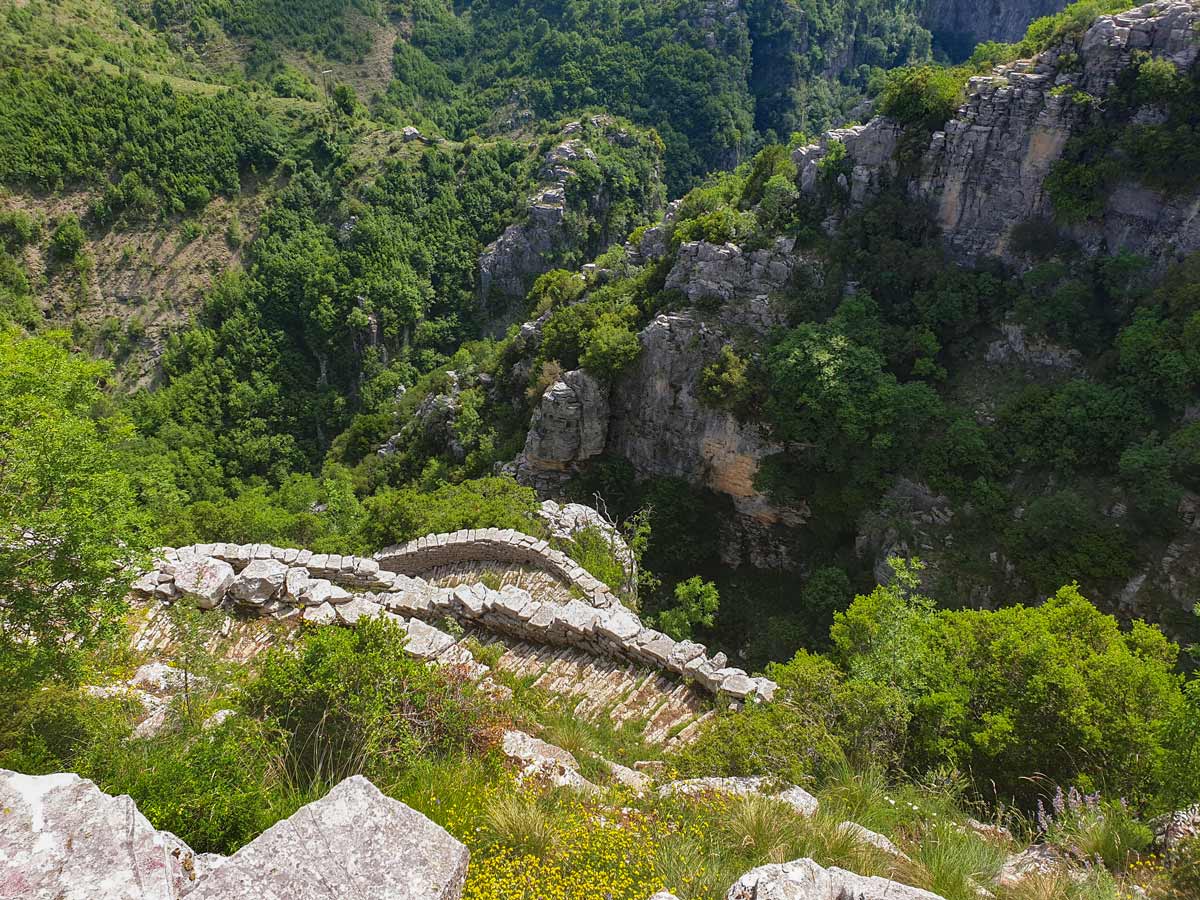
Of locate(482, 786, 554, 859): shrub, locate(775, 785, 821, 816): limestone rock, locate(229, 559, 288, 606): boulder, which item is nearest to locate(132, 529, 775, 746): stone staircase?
locate(229, 559, 288, 606): boulder

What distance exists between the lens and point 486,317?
63.2 metres

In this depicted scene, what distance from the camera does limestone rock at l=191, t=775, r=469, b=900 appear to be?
4.60 metres

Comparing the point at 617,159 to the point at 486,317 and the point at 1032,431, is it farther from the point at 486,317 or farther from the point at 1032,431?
the point at 1032,431

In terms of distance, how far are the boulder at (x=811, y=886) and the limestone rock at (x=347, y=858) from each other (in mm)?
2426

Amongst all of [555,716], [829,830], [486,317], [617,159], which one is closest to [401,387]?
[486,317]

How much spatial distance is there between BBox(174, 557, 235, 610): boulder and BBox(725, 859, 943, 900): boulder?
10.0 metres

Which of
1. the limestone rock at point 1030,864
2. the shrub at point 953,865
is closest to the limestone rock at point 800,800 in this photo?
the shrub at point 953,865

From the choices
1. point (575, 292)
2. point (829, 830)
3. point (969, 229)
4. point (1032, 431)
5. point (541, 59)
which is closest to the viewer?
point (829, 830)

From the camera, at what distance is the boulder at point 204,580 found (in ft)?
37.4

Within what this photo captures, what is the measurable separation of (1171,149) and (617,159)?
5274cm

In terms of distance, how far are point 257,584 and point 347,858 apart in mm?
8344

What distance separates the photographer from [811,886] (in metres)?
5.49

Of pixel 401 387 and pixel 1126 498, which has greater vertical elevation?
pixel 1126 498

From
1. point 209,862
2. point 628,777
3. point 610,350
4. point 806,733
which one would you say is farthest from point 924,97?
→ point 209,862
